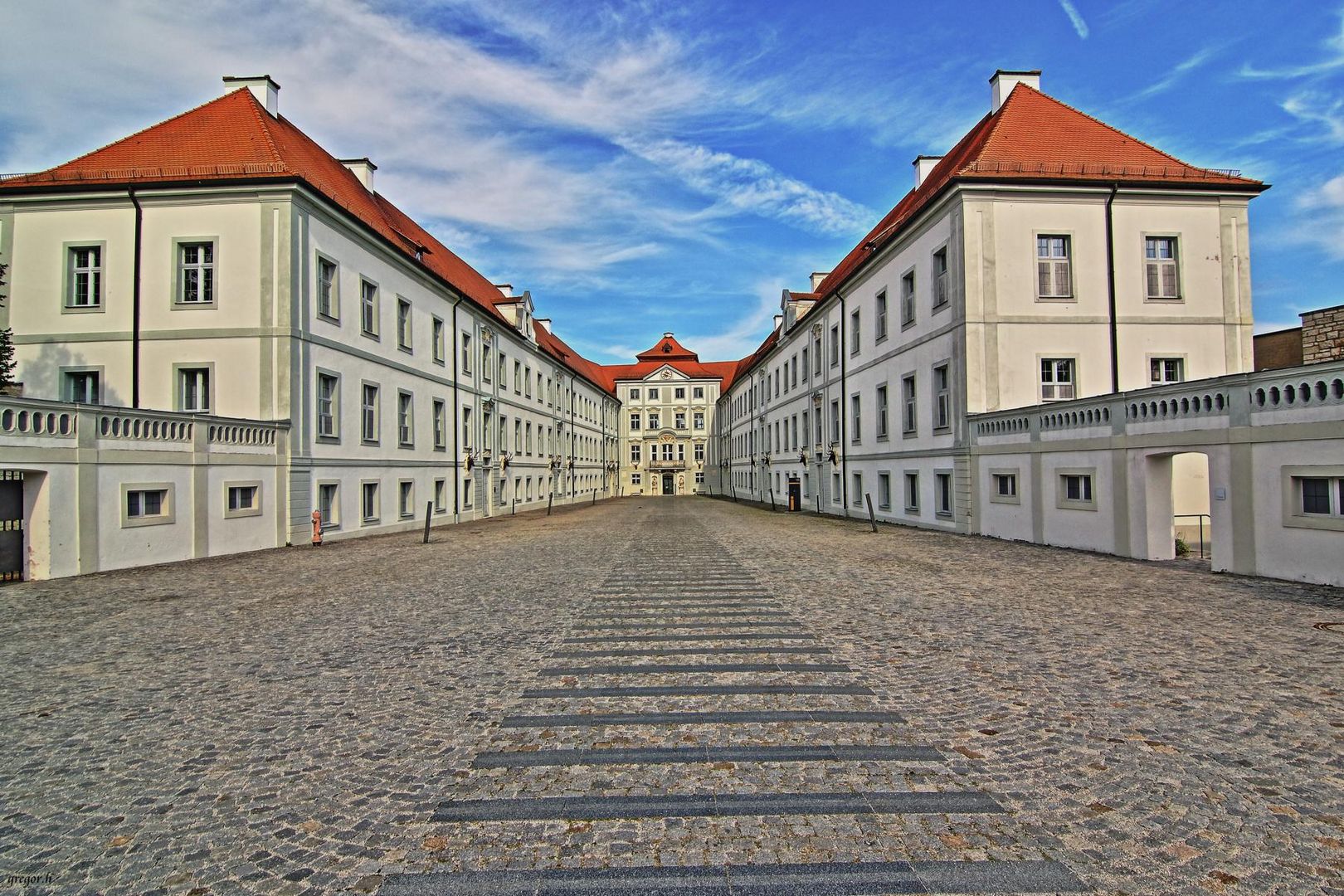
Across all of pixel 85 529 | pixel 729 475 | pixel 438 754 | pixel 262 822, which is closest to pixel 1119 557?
pixel 438 754

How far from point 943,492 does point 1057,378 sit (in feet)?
14.7

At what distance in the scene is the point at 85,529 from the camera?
12.4 meters

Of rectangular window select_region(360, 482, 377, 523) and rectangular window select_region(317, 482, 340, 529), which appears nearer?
rectangular window select_region(317, 482, 340, 529)

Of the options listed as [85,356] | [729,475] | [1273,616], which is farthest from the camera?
[729,475]

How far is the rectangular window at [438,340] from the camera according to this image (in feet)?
93.7

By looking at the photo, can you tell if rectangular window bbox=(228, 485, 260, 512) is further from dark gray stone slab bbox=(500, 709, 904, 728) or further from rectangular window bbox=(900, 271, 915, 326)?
rectangular window bbox=(900, 271, 915, 326)

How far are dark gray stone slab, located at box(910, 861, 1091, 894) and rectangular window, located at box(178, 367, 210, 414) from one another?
20.9 meters

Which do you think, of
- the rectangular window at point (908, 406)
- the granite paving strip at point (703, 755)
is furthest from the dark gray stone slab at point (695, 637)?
the rectangular window at point (908, 406)

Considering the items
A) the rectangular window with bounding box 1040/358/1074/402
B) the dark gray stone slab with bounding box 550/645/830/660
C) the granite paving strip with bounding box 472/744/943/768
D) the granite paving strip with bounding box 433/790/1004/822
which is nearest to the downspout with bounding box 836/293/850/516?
the rectangular window with bounding box 1040/358/1074/402

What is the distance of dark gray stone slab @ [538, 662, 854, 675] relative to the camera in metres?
6.05

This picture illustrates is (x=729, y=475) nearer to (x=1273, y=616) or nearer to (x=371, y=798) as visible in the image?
(x=1273, y=616)

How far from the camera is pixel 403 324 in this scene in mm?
25562

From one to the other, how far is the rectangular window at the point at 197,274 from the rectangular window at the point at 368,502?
6.88 metres

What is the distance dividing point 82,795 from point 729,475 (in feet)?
205
